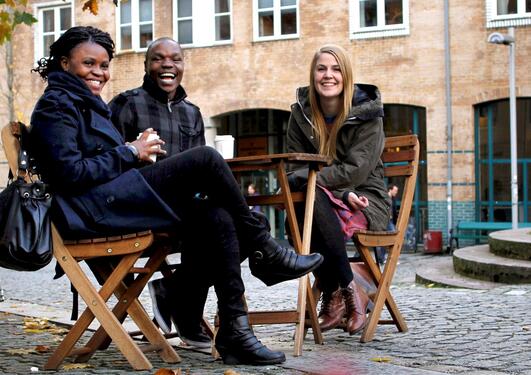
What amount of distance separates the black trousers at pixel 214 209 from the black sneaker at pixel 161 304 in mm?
771

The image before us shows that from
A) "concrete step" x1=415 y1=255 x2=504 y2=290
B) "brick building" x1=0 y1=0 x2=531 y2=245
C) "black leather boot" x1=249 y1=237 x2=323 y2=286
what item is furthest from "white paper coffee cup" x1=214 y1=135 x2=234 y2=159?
"brick building" x1=0 y1=0 x2=531 y2=245

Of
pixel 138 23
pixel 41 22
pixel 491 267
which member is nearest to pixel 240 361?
pixel 491 267

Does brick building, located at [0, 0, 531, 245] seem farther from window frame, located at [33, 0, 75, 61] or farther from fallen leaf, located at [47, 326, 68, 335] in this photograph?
fallen leaf, located at [47, 326, 68, 335]

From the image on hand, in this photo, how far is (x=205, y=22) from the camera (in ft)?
97.7

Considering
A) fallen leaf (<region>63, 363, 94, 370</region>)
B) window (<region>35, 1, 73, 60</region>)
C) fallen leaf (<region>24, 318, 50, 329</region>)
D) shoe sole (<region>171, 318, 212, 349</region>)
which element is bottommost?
fallen leaf (<region>24, 318, 50, 329</region>)

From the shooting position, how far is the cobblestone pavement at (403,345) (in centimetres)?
518

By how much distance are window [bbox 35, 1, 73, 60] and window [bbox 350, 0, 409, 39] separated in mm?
9406

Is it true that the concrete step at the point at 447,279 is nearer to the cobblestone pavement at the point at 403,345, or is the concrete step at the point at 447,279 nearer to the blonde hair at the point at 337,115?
the cobblestone pavement at the point at 403,345

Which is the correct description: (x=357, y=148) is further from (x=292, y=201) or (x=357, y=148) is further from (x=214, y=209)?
(x=214, y=209)

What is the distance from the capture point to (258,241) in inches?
206

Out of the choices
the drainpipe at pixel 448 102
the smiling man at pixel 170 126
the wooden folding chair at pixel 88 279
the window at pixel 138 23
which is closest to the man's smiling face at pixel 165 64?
the smiling man at pixel 170 126

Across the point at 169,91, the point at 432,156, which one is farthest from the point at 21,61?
the point at 169,91

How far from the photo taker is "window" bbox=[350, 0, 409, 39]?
27.1 metres

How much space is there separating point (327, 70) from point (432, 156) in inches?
811
